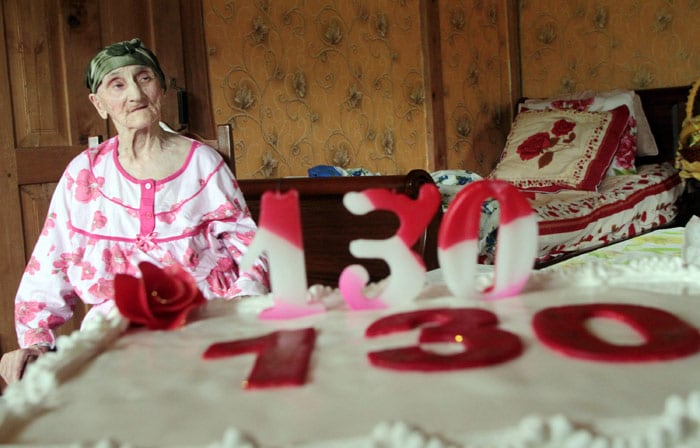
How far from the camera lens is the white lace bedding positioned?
2648 mm

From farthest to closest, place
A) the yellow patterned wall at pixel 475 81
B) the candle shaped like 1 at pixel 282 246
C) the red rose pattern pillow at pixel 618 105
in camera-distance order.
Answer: the yellow patterned wall at pixel 475 81 < the red rose pattern pillow at pixel 618 105 < the candle shaped like 1 at pixel 282 246

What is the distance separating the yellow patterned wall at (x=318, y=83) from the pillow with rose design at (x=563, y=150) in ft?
2.04

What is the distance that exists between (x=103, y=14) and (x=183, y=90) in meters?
0.58

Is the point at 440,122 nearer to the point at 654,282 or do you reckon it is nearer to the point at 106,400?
the point at 654,282

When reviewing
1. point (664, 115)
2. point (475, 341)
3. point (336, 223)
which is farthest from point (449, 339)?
point (664, 115)

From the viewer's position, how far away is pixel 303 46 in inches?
139

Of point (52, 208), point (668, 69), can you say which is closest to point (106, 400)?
point (52, 208)

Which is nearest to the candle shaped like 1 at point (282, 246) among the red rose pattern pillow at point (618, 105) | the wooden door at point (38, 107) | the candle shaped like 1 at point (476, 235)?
the candle shaped like 1 at point (476, 235)

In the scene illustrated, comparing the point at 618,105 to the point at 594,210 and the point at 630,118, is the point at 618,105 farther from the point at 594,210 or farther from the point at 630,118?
the point at 594,210

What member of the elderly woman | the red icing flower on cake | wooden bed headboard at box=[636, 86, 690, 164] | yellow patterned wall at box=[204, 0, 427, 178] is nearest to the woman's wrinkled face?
the elderly woman

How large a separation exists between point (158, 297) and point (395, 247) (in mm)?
317

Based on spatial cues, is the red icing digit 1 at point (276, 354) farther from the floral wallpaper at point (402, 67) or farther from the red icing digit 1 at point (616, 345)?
the floral wallpaper at point (402, 67)

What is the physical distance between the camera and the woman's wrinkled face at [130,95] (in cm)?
125

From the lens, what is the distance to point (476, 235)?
36.8 inches
